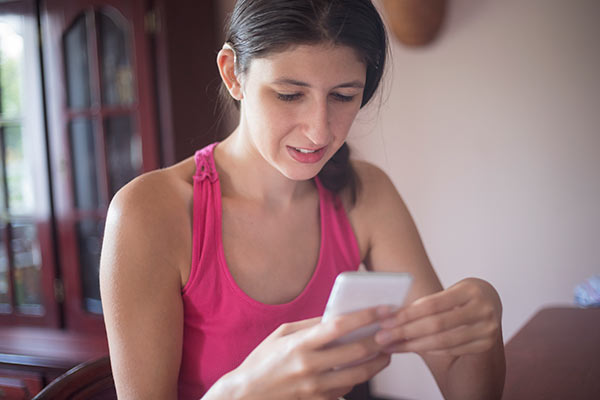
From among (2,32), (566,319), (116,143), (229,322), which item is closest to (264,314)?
A: (229,322)

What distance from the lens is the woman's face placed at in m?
0.89

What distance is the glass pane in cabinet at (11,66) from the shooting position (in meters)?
2.43

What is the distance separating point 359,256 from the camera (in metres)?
1.23

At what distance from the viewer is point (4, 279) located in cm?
263

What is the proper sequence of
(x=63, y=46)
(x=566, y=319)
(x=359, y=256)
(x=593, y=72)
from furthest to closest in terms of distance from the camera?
(x=63, y=46) → (x=593, y=72) → (x=566, y=319) → (x=359, y=256)

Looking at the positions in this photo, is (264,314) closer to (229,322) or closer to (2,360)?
(229,322)

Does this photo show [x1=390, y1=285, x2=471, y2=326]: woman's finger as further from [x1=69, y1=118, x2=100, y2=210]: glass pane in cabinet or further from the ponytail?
[x1=69, y1=118, x2=100, y2=210]: glass pane in cabinet

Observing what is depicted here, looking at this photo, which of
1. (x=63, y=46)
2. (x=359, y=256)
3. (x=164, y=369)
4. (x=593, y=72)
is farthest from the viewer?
(x=63, y=46)

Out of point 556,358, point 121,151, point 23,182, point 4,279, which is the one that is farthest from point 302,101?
point 4,279

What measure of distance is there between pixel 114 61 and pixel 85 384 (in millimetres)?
1718

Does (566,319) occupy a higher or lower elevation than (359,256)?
lower

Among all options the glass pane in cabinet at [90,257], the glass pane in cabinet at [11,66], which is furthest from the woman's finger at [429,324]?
the glass pane in cabinet at [11,66]

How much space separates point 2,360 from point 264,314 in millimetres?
1690

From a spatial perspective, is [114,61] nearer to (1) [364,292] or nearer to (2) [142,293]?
(2) [142,293]
